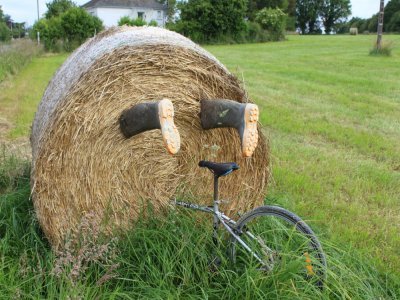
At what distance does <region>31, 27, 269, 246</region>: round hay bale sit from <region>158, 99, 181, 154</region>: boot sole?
50 centimetres

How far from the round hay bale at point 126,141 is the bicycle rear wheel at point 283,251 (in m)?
0.64

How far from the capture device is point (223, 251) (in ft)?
10.9

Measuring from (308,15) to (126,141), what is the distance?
213 ft

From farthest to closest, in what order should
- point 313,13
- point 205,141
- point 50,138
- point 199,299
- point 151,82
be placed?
point 313,13, point 205,141, point 151,82, point 50,138, point 199,299

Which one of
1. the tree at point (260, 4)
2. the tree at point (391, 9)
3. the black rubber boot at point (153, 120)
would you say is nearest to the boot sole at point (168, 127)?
the black rubber boot at point (153, 120)

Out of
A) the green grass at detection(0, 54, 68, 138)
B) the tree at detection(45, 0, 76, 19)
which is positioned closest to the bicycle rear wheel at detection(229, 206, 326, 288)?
the green grass at detection(0, 54, 68, 138)

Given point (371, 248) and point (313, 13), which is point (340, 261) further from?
point (313, 13)

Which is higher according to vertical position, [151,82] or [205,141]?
[151,82]

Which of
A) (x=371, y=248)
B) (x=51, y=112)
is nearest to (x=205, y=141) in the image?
(x=51, y=112)

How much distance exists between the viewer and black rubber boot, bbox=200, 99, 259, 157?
123 inches

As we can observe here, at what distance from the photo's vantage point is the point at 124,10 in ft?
179

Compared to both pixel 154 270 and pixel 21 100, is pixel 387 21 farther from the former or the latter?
pixel 154 270

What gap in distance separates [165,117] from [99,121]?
0.59 m

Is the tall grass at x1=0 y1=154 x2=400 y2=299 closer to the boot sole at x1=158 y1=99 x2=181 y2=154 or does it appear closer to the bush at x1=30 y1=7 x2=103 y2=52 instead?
the boot sole at x1=158 y1=99 x2=181 y2=154
